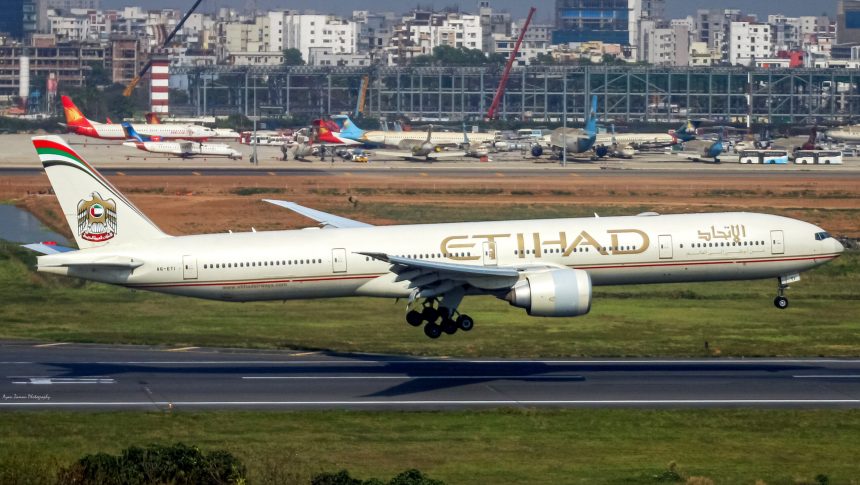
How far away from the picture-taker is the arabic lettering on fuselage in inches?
2275

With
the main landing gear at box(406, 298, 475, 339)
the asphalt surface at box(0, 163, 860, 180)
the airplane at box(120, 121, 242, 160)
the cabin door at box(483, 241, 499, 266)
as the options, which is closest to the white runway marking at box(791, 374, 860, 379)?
the cabin door at box(483, 241, 499, 266)

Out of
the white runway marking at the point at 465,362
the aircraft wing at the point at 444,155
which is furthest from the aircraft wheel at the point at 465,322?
the aircraft wing at the point at 444,155

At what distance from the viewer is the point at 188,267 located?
55.9m

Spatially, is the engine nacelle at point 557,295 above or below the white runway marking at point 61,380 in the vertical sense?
above

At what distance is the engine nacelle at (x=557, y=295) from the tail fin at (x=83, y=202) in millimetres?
17076

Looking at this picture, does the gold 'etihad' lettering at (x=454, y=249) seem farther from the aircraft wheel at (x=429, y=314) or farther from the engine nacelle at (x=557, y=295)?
the engine nacelle at (x=557, y=295)

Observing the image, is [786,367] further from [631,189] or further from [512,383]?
[631,189]

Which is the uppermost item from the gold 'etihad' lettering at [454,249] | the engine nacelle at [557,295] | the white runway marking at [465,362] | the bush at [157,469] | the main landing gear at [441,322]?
the gold 'etihad' lettering at [454,249]

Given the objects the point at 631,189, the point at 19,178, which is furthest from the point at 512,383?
the point at 19,178

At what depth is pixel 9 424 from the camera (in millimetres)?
46094

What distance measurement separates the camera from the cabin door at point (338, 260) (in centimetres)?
5634

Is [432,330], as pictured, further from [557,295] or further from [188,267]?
[188,267]

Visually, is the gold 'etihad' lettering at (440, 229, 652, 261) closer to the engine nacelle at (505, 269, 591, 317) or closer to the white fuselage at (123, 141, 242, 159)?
the engine nacelle at (505, 269, 591, 317)

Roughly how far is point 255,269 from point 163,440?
1329 centimetres
